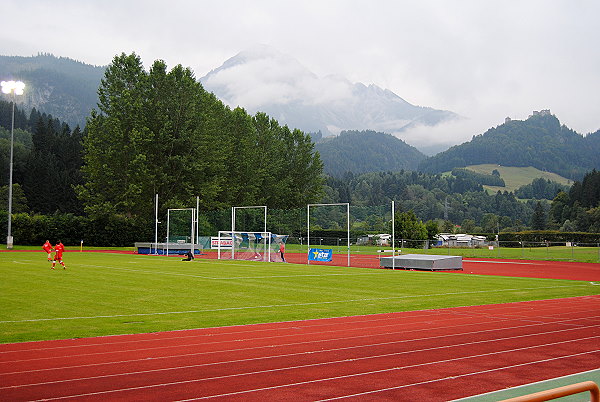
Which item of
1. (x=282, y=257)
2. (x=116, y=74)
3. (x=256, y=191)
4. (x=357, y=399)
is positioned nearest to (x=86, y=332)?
(x=357, y=399)

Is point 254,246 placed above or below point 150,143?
below

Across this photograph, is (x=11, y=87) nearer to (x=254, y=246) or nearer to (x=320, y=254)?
(x=254, y=246)

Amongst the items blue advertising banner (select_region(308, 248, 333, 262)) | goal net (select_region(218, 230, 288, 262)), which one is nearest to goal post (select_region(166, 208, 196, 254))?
goal net (select_region(218, 230, 288, 262))

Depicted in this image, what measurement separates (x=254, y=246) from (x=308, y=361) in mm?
34470

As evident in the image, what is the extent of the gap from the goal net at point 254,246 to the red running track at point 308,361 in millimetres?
28867

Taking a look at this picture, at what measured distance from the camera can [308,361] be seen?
9.13 meters

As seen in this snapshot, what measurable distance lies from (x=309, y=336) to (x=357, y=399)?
14.9 ft

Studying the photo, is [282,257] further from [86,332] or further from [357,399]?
[357,399]

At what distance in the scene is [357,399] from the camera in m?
6.97

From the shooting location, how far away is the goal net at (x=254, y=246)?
4238 cm

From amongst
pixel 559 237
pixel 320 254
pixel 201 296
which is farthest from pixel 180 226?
pixel 559 237

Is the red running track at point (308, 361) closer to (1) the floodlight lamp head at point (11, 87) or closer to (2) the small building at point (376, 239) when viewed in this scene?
(2) the small building at point (376, 239)

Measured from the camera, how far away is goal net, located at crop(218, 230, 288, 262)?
42375 millimetres

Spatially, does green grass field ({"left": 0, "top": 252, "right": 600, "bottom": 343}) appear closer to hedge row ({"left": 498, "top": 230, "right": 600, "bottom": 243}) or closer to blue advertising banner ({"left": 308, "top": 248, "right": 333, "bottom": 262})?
blue advertising banner ({"left": 308, "top": 248, "right": 333, "bottom": 262})
